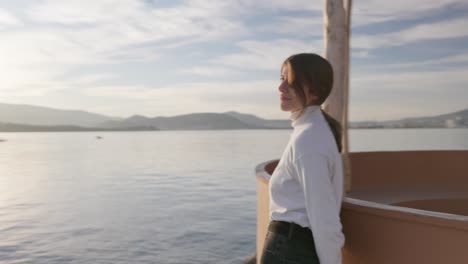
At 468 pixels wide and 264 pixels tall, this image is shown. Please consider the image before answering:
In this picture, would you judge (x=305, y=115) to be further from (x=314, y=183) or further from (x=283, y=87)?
(x=314, y=183)

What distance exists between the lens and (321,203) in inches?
80.2

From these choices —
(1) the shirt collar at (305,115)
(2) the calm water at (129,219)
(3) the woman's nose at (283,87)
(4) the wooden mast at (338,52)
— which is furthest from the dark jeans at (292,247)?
(2) the calm water at (129,219)

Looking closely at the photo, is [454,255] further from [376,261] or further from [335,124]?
[335,124]

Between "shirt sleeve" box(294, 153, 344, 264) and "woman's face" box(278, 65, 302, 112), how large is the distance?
0.30 m

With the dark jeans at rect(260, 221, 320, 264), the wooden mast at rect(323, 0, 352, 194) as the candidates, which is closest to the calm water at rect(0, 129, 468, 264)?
the wooden mast at rect(323, 0, 352, 194)

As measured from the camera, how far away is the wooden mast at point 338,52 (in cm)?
557

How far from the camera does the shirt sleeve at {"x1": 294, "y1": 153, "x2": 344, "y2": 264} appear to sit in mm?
2016

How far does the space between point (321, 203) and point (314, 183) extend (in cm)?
9

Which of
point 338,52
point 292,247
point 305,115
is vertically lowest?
point 292,247

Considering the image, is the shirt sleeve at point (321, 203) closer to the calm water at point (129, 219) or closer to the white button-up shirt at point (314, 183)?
the white button-up shirt at point (314, 183)

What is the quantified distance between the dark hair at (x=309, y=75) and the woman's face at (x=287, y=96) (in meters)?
0.02

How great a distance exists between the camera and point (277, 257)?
2.21m

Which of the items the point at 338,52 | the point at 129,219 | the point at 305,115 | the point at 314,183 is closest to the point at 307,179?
the point at 314,183

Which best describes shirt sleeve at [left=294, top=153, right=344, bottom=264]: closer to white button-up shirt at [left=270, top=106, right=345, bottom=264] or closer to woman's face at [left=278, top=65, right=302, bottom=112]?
white button-up shirt at [left=270, top=106, right=345, bottom=264]
